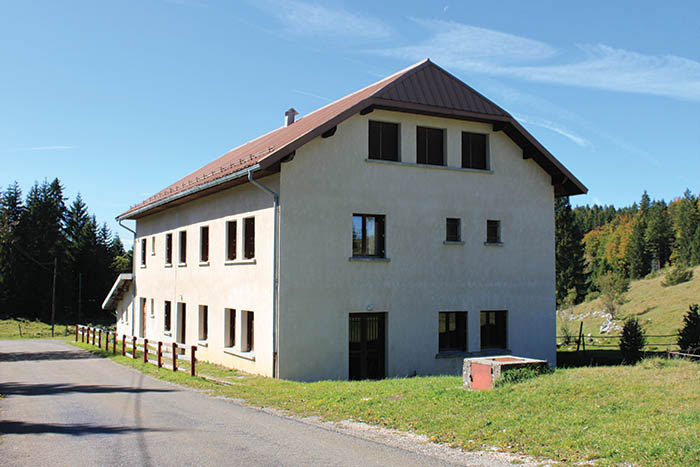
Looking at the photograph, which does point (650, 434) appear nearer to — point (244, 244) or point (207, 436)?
point (207, 436)

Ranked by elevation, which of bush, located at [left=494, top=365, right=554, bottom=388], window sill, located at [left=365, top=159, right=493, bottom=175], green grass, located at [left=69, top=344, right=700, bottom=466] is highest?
window sill, located at [left=365, top=159, right=493, bottom=175]

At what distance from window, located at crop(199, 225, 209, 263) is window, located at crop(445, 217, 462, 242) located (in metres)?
8.98

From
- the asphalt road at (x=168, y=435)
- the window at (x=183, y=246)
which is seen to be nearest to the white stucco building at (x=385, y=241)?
the window at (x=183, y=246)

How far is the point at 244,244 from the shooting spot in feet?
64.9

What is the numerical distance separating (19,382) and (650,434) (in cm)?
1607

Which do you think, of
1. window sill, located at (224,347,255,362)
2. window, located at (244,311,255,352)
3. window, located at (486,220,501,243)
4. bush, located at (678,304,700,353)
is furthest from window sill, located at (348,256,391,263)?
bush, located at (678,304,700,353)

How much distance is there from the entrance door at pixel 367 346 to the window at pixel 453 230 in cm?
349

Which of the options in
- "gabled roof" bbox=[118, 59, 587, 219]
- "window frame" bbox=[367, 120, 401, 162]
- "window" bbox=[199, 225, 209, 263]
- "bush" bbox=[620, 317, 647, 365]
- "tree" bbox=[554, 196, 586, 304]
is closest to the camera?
"gabled roof" bbox=[118, 59, 587, 219]

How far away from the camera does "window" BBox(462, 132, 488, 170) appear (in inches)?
818

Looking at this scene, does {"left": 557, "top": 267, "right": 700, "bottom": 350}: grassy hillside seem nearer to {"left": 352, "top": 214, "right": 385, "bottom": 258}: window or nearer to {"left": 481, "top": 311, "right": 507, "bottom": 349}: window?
{"left": 481, "top": 311, "right": 507, "bottom": 349}: window

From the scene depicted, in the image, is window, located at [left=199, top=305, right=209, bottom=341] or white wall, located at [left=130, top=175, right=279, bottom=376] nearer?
white wall, located at [left=130, top=175, right=279, bottom=376]

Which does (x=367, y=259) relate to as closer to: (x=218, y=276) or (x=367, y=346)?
(x=367, y=346)

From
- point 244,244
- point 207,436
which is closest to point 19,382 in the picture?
point 244,244

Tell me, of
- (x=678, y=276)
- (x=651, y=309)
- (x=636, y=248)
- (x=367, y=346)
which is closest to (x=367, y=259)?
(x=367, y=346)
